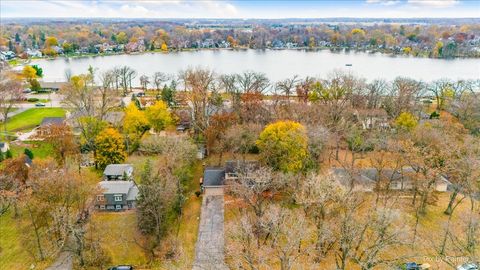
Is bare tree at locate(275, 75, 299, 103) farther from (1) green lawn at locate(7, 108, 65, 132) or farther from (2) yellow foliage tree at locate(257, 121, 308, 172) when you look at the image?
(1) green lawn at locate(7, 108, 65, 132)

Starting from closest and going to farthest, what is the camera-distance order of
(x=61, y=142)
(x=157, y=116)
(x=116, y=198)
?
(x=116, y=198)
(x=61, y=142)
(x=157, y=116)

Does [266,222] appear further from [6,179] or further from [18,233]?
[6,179]

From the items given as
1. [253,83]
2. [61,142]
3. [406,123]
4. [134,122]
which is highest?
[253,83]

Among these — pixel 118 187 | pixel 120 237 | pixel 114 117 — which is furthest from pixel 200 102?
pixel 120 237

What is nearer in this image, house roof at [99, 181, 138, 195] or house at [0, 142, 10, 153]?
house roof at [99, 181, 138, 195]

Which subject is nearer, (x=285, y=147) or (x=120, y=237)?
(x=120, y=237)

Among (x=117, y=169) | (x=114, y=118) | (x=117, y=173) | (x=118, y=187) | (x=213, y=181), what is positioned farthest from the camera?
(x=114, y=118)

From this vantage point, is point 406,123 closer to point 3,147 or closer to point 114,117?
point 114,117

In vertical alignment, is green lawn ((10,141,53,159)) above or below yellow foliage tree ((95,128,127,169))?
below

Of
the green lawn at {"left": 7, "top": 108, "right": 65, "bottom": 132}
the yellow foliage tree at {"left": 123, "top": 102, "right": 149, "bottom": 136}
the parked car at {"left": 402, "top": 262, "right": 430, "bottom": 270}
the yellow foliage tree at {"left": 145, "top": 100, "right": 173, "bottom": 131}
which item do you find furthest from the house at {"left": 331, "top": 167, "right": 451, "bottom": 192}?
the green lawn at {"left": 7, "top": 108, "right": 65, "bottom": 132}
